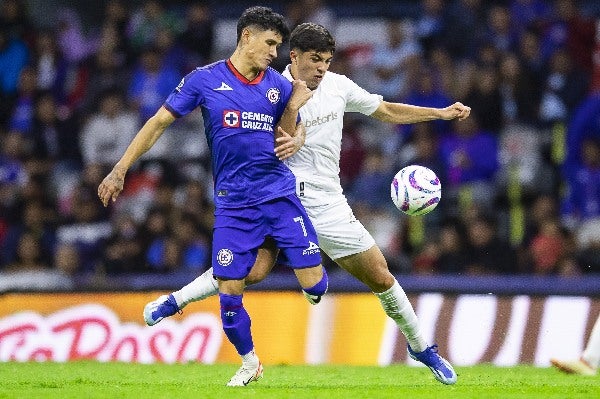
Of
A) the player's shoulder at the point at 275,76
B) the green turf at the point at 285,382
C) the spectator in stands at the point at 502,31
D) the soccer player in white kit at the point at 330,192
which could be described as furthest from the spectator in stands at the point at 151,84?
the player's shoulder at the point at 275,76

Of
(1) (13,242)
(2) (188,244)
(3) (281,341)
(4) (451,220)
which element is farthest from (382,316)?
(1) (13,242)

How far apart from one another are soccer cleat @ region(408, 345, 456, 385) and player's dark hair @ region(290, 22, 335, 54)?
7.33 ft

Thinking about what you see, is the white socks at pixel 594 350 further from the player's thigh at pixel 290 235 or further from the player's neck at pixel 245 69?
the player's neck at pixel 245 69

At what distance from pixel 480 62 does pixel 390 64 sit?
1.14 m

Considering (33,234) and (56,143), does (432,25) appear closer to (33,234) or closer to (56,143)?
(56,143)

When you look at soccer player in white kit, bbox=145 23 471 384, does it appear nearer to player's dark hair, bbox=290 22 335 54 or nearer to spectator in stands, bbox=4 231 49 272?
player's dark hair, bbox=290 22 335 54

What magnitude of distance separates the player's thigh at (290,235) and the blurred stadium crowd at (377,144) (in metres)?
5.42

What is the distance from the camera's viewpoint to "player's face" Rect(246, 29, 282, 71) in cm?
880

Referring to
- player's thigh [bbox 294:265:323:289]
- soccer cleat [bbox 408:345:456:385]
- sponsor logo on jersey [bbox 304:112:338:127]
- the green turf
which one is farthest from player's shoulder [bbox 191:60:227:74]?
soccer cleat [bbox 408:345:456:385]

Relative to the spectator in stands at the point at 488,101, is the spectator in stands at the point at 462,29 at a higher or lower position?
higher

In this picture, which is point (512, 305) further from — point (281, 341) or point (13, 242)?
point (13, 242)

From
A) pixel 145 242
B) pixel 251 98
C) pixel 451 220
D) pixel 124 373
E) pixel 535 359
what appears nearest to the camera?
pixel 251 98

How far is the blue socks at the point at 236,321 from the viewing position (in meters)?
8.72

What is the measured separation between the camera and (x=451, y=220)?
579 inches
